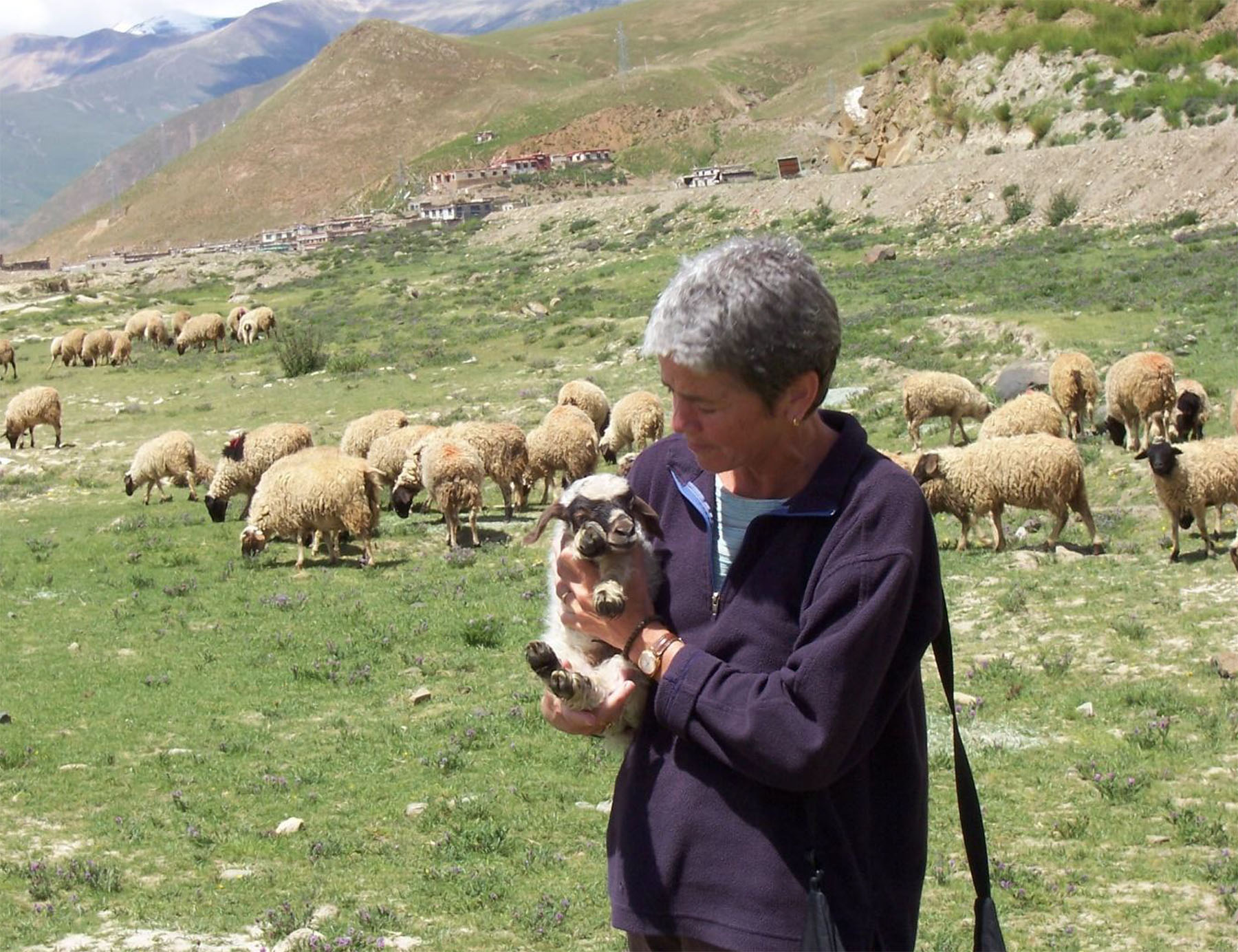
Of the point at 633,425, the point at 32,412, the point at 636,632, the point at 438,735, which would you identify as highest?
the point at 636,632

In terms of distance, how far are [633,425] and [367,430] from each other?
3529 mm

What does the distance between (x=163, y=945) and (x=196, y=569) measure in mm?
8792

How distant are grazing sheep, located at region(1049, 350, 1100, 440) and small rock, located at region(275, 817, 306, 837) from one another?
12.1 meters

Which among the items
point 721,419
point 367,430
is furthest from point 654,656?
point 367,430

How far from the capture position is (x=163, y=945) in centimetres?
575

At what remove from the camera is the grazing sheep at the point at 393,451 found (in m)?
16.3

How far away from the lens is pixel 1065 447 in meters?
12.1

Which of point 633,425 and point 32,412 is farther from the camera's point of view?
point 32,412

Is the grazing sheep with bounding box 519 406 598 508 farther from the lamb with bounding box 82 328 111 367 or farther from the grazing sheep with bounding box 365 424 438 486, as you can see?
Answer: the lamb with bounding box 82 328 111 367

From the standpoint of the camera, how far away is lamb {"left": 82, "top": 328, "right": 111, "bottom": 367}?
3594cm

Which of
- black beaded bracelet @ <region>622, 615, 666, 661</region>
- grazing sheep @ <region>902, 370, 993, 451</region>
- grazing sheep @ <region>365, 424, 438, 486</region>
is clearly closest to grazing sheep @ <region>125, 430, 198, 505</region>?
grazing sheep @ <region>365, 424, 438, 486</region>

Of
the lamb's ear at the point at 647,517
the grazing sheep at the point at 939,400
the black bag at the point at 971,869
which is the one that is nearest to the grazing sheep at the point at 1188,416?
the grazing sheep at the point at 939,400

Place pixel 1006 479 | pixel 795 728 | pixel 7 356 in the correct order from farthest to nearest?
pixel 7 356, pixel 1006 479, pixel 795 728

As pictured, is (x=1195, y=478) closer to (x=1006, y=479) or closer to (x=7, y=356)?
(x=1006, y=479)
